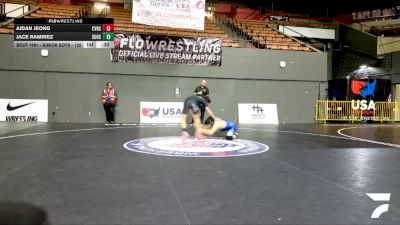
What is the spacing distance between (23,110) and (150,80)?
529 centimetres

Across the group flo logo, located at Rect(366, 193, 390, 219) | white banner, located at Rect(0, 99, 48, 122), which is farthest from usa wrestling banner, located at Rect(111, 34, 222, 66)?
flo logo, located at Rect(366, 193, 390, 219)

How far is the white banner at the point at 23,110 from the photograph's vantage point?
14602 mm

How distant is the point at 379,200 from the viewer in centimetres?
396

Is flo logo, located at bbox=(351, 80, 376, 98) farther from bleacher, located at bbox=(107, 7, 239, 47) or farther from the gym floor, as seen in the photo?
the gym floor

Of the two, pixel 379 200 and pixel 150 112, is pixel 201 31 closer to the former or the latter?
pixel 150 112

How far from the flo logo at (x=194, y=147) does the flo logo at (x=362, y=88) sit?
493 inches

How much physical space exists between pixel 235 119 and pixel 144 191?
12.8m

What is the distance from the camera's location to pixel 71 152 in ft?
22.6

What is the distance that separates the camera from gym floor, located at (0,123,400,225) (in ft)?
11.1

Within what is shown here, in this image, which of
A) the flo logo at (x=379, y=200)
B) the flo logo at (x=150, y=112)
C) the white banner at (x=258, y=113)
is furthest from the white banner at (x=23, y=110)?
the flo logo at (x=379, y=200)

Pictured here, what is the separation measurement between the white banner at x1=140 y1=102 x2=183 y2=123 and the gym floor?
27.4ft
